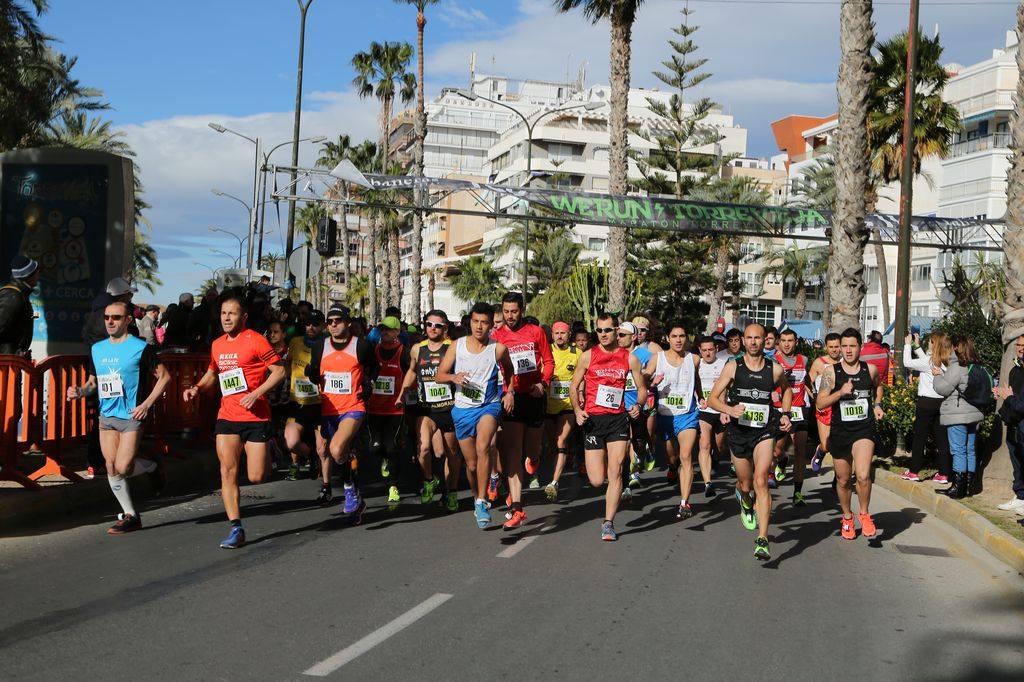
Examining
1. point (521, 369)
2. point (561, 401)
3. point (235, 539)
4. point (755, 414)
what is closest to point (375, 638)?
point (235, 539)

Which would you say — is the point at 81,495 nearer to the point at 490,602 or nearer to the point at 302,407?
the point at 302,407

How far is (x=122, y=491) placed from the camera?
940 cm

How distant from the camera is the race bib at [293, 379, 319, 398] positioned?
11.8m

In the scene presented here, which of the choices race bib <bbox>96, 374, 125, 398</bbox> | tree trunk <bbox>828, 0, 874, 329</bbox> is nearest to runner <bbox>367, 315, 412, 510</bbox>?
race bib <bbox>96, 374, 125, 398</bbox>

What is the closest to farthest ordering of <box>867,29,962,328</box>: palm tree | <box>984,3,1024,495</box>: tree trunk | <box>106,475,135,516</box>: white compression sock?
1. <box>106,475,135,516</box>: white compression sock
2. <box>984,3,1024,495</box>: tree trunk
3. <box>867,29,962,328</box>: palm tree

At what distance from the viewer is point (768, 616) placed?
23.0 ft

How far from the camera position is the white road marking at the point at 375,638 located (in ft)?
18.1

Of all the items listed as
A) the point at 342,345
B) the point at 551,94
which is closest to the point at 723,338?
the point at 342,345

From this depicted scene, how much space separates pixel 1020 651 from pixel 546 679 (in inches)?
118

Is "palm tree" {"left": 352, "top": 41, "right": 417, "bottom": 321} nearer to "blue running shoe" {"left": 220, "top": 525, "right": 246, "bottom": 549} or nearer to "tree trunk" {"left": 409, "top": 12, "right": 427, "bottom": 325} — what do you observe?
"tree trunk" {"left": 409, "top": 12, "right": 427, "bottom": 325}

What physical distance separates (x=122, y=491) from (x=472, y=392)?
3161 mm

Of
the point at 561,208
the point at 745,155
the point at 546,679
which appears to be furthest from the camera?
the point at 745,155

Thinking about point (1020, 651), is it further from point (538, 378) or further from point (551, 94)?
point (551, 94)

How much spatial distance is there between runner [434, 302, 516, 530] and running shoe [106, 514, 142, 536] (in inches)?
115
